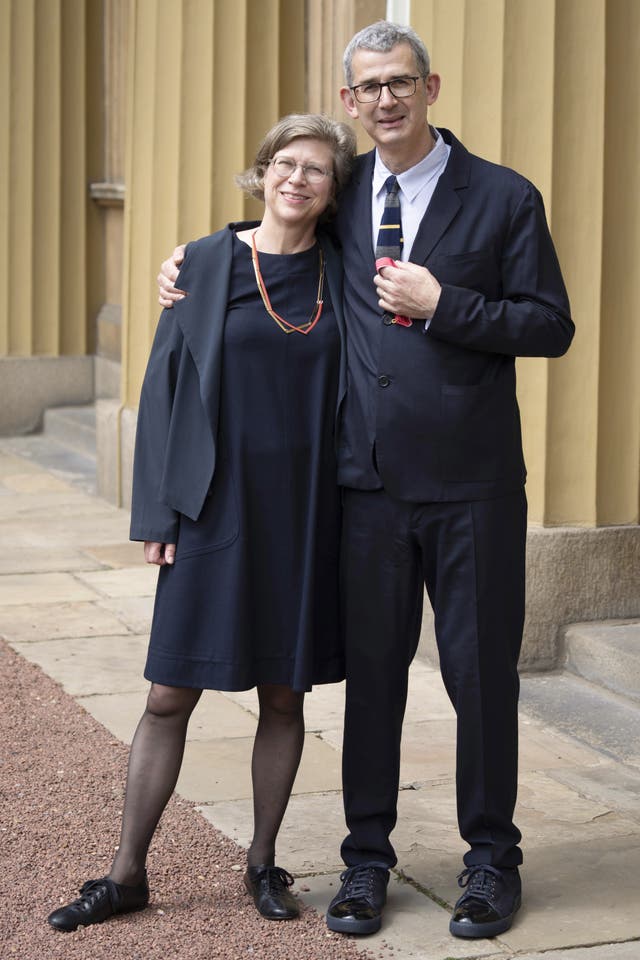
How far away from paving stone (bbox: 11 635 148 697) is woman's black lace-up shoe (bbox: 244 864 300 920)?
6.32 feet

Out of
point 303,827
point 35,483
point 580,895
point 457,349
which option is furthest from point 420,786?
point 35,483

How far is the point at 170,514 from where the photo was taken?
3490 millimetres

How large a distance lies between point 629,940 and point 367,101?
1965 millimetres

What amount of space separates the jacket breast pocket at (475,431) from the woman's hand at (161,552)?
0.65 m

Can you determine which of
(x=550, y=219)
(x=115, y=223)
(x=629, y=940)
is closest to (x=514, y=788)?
(x=629, y=940)

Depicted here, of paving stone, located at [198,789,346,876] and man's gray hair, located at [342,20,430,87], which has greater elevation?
man's gray hair, located at [342,20,430,87]

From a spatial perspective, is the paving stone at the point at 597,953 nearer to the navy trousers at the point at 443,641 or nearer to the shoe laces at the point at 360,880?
the navy trousers at the point at 443,641

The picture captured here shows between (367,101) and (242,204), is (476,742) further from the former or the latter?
(242,204)

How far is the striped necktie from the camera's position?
3.48m

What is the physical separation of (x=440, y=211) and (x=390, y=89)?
0.29m

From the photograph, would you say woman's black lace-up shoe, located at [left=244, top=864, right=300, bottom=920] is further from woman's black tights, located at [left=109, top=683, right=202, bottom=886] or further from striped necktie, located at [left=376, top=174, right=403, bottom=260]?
striped necktie, located at [left=376, top=174, right=403, bottom=260]

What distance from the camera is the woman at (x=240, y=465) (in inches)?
135

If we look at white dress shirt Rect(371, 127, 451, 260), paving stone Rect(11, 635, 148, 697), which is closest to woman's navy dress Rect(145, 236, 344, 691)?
white dress shirt Rect(371, 127, 451, 260)

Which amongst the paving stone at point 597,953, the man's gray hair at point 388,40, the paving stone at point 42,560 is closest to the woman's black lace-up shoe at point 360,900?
the paving stone at point 597,953
